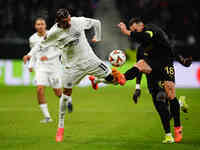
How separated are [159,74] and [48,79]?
4263 mm

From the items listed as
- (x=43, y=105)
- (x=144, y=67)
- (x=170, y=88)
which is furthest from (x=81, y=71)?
(x=43, y=105)

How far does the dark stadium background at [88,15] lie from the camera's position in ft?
74.3

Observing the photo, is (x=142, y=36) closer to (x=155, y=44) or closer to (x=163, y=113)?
(x=155, y=44)

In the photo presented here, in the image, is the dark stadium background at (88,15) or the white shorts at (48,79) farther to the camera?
the dark stadium background at (88,15)

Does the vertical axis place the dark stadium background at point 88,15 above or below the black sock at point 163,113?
above

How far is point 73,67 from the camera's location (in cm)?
850

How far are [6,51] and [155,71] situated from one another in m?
15.1

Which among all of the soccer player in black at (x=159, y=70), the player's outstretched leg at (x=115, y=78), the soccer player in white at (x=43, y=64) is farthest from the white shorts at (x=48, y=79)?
the soccer player in black at (x=159, y=70)

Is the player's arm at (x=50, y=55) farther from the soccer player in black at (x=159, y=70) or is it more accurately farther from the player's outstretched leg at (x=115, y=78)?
the soccer player in black at (x=159, y=70)

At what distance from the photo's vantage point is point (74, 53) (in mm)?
8453

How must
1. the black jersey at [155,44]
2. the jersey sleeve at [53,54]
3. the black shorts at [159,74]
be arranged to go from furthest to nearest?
the jersey sleeve at [53,54]
the black shorts at [159,74]
the black jersey at [155,44]

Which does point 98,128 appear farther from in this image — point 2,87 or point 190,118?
point 2,87

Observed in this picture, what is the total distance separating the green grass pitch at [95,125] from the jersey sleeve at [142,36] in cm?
175

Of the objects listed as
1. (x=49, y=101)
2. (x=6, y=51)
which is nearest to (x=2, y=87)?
(x=6, y=51)
